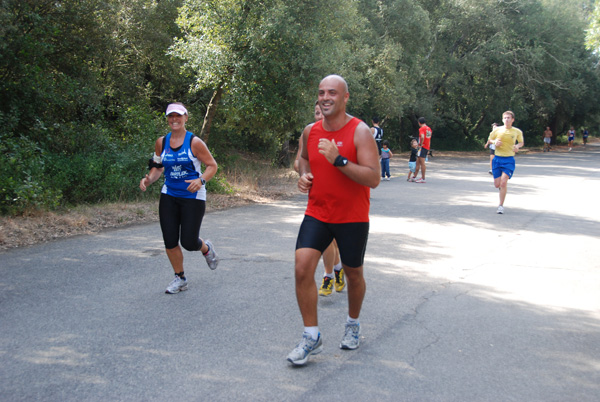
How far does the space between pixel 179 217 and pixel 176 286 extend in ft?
2.30

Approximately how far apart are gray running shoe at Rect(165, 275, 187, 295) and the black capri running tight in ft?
1.19

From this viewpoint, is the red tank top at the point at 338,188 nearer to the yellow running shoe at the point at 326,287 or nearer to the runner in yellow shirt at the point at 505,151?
the yellow running shoe at the point at 326,287

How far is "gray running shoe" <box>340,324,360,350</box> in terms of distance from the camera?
427cm

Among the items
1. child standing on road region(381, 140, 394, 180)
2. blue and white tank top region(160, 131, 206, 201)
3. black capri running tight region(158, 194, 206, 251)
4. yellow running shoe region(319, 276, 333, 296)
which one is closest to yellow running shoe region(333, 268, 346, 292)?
yellow running shoe region(319, 276, 333, 296)

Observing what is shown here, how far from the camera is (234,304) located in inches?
211

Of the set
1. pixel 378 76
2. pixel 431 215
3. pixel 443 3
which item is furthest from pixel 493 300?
pixel 443 3

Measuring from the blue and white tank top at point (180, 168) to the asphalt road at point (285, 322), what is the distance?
1.04 metres

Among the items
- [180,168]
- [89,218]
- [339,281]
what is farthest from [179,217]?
[89,218]

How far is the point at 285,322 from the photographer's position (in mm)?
4875

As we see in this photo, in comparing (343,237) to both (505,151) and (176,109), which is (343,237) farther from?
(505,151)

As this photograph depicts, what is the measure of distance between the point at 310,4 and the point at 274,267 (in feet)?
29.8

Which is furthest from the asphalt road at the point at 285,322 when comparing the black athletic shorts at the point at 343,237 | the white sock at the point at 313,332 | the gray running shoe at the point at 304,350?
the black athletic shorts at the point at 343,237

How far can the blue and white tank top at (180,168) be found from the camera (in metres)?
5.58

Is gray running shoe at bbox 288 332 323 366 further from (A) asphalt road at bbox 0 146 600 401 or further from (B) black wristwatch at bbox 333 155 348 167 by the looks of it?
(B) black wristwatch at bbox 333 155 348 167
